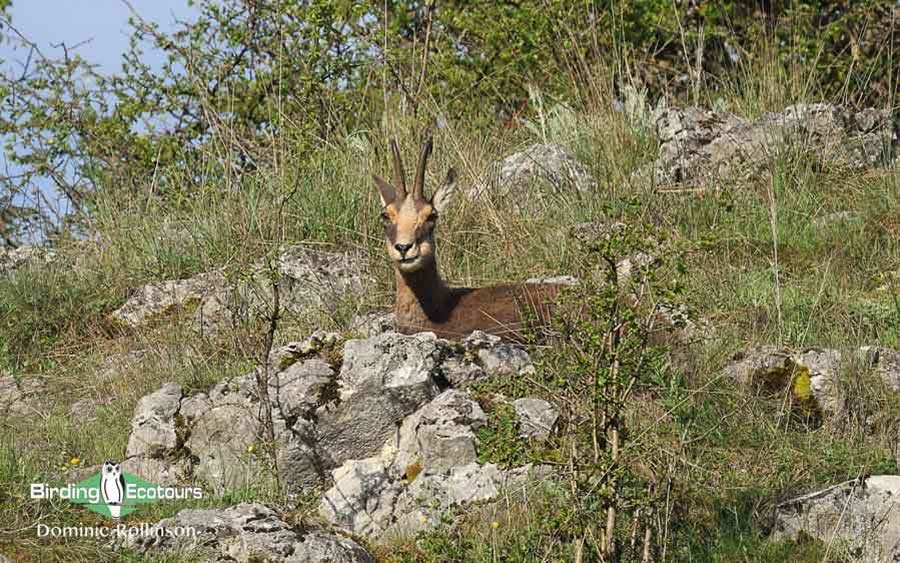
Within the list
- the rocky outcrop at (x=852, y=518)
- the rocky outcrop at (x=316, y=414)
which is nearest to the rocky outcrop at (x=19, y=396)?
the rocky outcrop at (x=316, y=414)

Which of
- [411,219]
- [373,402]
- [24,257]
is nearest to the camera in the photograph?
[373,402]

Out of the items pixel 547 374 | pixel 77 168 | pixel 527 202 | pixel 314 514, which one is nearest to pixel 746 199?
pixel 527 202

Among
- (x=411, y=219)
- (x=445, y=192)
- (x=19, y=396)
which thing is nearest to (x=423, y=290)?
(x=411, y=219)

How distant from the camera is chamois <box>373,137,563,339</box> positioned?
845 centimetres

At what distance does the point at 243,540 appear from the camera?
5488 mm

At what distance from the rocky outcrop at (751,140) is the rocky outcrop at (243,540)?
6398 mm

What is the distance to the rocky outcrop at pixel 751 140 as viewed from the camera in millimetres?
11531

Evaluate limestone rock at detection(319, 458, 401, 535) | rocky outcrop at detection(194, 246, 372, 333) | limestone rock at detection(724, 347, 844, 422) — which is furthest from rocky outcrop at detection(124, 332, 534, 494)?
rocky outcrop at detection(194, 246, 372, 333)

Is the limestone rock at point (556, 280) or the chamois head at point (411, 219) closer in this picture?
the chamois head at point (411, 219)

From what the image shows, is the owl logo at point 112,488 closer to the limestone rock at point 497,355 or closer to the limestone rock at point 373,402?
the limestone rock at point 373,402

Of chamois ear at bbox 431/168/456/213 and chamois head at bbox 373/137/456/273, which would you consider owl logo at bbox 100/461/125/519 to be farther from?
chamois ear at bbox 431/168/456/213

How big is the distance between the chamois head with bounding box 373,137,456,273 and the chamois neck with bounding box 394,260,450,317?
0.07 m

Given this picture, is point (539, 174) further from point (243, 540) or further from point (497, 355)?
point (243, 540)
